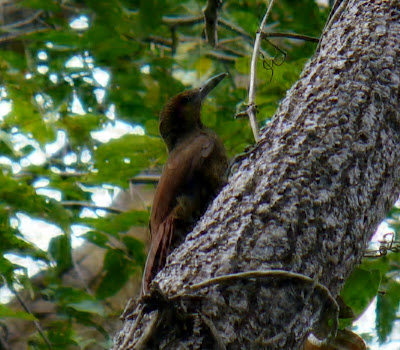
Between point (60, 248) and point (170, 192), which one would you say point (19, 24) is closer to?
point (60, 248)

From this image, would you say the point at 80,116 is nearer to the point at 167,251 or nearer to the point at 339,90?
the point at 167,251

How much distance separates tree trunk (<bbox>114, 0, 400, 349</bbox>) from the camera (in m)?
1.42

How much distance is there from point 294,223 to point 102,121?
4.02 meters

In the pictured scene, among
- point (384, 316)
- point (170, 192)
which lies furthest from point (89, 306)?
point (384, 316)

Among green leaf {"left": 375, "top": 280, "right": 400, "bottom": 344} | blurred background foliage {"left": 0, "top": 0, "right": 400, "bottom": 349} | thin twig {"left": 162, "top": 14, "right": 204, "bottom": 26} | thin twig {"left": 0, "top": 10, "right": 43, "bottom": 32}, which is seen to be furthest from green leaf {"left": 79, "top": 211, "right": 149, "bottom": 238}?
thin twig {"left": 0, "top": 10, "right": 43, "bottom": 32}

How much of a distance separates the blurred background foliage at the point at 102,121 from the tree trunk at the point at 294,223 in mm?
1038

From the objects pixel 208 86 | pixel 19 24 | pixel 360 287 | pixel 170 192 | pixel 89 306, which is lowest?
pixel 89 306

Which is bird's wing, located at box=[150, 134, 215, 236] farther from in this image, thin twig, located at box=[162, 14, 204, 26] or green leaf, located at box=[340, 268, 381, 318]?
thin twig, located at box=[162, 14, 204, 26]

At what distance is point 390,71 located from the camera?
6.05 ft

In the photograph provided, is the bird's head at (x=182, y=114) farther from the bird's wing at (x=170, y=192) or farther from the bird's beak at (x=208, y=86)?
the bird's wing at (x=170, y=192)

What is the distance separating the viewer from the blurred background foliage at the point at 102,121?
368cm

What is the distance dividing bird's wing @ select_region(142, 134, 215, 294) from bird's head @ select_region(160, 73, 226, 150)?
415 millimetres

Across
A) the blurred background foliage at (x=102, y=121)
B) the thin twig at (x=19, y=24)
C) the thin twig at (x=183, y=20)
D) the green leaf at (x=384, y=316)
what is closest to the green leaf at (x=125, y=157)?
the blurred background foliage at (x=102, y=121)

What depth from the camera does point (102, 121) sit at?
17.7 feet
